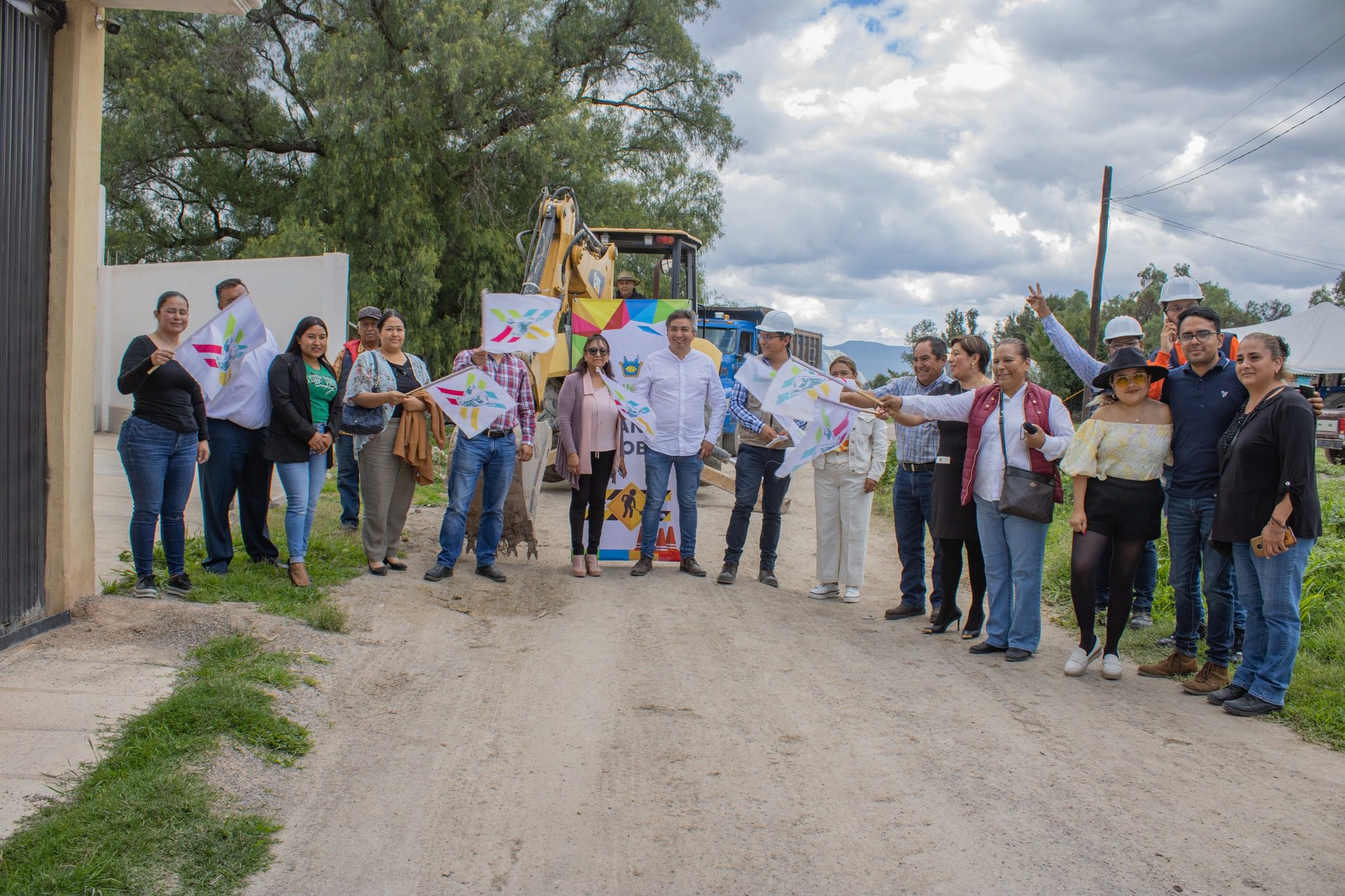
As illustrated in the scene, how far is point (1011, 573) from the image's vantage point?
620 centimetres

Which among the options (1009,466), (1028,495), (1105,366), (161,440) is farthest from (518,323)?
(1105,366)

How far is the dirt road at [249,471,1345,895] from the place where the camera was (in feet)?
10.7

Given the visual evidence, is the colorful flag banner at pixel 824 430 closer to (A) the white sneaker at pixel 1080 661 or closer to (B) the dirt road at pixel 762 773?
(B) the dirt road at pixel 762 773

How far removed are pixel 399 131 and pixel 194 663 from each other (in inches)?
597

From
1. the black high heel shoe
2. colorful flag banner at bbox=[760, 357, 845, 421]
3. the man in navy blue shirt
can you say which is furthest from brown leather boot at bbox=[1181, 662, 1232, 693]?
colorful flag banner at bbox=[760, 357, 845, 421]

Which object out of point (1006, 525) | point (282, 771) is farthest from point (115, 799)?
point (1006, 525)

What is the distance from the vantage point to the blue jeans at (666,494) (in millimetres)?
8055

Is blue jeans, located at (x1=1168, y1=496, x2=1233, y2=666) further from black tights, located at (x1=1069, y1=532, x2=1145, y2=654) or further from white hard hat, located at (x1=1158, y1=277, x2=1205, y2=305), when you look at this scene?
white hard hat, located at (x1=1158, y1=277, x2=1205, y2=305)

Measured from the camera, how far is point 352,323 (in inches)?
741

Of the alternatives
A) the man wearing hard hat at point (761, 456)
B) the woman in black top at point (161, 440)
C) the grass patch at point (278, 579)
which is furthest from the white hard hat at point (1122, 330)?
the woman in black top at point (161, 440)

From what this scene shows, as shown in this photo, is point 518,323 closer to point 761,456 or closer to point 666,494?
point 666,494

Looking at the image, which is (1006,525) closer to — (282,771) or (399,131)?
(282,771)

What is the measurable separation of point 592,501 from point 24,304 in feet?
13.8

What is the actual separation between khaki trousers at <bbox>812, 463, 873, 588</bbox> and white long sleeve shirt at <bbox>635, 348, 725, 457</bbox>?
→ 987 mm
